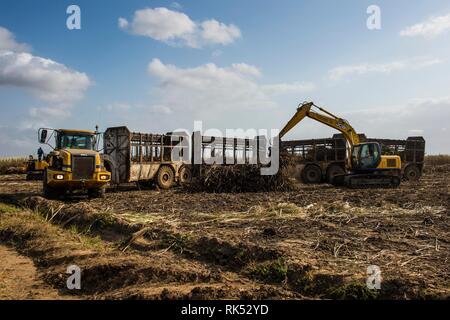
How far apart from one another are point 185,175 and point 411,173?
14.0 meters

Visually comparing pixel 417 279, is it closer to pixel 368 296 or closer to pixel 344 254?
pixel 368 296

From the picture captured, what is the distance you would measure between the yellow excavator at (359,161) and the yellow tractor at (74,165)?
9.92 metres

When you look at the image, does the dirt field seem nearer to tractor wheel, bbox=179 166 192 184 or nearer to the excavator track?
the excavator track

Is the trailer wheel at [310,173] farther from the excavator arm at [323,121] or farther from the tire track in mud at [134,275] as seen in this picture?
the tire track in mud at [134,275]

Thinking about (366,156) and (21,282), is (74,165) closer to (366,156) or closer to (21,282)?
(21,282)

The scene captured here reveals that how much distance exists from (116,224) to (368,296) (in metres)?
6.36

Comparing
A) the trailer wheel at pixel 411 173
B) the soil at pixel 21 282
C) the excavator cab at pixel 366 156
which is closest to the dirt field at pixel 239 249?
the soil at pixel 21 282

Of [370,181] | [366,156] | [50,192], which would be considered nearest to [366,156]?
[366,156]

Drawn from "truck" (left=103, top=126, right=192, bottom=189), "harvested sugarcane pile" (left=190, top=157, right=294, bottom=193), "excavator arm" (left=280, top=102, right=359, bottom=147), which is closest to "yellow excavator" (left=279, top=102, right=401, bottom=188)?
"excavator arm" (left=280, top=102, right=359, bottom=147)

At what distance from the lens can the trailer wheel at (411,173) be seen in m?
25.5

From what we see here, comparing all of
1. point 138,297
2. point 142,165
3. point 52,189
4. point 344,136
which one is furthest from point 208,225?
point 344,136

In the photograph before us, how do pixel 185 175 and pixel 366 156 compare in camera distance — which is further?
pixel 185 175

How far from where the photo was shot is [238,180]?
730 inches
